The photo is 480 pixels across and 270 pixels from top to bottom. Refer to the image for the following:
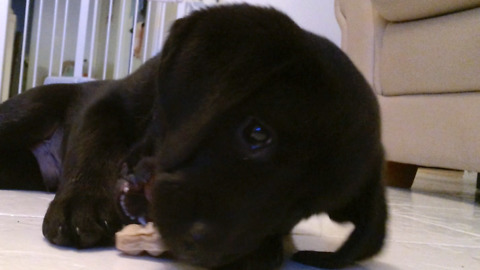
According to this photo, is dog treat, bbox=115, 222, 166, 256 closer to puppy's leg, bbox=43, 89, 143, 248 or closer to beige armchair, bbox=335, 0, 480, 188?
puppy's leg, bbox=43, 89, 143, 248

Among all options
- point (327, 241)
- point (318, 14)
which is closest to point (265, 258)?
point (327, 241)

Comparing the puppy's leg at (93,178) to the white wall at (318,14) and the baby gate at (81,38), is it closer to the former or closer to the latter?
the baby gate at (81,38)

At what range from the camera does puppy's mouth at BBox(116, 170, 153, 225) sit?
1.03 metres

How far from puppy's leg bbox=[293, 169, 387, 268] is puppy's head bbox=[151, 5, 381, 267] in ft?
0.39

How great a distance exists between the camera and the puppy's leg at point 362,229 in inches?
38.8

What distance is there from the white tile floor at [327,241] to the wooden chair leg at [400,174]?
2.35ft

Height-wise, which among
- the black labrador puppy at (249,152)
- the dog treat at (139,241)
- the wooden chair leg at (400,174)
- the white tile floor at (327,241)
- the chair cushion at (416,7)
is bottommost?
Answer: the wooden chair leg at (400,174)

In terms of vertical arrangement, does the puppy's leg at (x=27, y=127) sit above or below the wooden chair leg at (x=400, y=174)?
above

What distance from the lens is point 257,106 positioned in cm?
82

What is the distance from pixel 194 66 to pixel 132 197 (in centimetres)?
34

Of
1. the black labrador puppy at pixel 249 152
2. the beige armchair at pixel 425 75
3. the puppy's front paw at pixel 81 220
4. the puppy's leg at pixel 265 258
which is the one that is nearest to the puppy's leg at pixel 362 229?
the black labrador puppy at pixel 249 152

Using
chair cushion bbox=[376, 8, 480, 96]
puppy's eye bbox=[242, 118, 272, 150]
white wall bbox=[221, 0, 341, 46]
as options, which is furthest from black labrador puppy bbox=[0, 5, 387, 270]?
white wall bbox=[221, 0, 341, 46]

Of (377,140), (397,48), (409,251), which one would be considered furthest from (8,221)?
(397,48)

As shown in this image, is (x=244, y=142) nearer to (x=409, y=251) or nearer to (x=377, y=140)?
(x=377, y=140)
